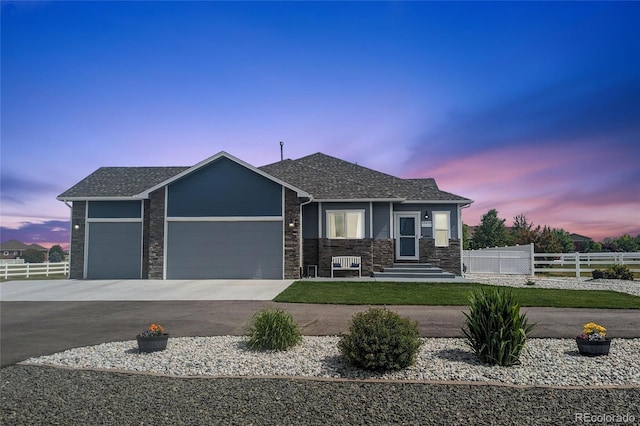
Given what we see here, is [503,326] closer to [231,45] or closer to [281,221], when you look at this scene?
[231,45]

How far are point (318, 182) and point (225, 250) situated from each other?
5.95 metres

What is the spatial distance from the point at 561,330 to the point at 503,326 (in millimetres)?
3399

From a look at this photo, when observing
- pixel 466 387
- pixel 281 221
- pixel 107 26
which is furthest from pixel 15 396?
pixel 281 221

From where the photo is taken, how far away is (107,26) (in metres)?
12.0

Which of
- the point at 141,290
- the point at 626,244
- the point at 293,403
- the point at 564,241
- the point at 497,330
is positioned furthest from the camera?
the point at 626,244

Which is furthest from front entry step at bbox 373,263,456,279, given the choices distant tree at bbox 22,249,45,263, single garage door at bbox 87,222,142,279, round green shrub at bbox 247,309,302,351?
distant tree at bbox 22,249,45,263

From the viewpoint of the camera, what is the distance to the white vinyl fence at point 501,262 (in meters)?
22.1

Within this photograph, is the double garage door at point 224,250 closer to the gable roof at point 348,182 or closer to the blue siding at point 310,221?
the blue siding at point 310,221

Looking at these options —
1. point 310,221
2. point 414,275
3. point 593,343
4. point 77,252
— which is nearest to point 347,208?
point 310,221

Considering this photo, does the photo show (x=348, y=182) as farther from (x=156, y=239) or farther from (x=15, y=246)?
(x=15, y=246)

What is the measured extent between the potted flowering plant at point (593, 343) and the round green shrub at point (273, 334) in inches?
179

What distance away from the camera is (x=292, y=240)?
18.1 meters

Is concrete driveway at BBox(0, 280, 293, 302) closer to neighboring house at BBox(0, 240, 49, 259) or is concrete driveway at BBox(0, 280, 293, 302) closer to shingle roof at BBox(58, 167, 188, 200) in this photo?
shingle roof at BBox(58, 167, 188, 200)

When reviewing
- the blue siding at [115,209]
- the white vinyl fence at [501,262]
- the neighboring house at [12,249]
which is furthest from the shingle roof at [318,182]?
the neighboring house at [12,249]
